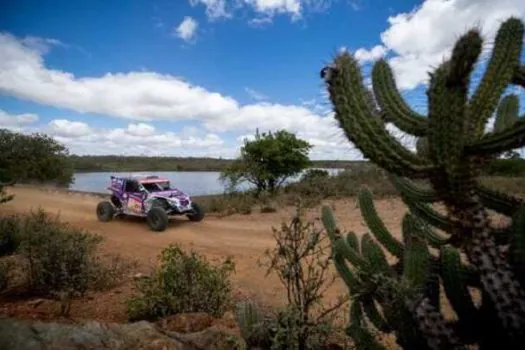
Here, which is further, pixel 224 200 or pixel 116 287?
pixel 224 200

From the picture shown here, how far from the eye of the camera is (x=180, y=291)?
5023 mm

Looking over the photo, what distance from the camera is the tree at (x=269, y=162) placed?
65.7ft

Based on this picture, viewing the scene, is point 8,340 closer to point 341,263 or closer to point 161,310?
point 161,310

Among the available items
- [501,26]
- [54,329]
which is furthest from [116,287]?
[501,26]

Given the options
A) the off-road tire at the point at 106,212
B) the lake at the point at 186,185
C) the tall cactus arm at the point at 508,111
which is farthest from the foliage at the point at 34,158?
the tall cactus arm at the point at 508,111

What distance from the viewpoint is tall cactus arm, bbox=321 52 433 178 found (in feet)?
8.14

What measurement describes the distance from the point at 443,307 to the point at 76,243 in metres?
5.28

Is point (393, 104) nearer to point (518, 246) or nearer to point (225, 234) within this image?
point (518, 246)

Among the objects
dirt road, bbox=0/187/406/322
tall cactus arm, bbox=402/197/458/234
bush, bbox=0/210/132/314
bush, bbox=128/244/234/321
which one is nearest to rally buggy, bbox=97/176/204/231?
dirt road, bbox=0/187/406/322

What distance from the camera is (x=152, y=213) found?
40.0 feet

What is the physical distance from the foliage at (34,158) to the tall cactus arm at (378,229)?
82.8 feet

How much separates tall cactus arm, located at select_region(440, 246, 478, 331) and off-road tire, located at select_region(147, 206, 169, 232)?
1009cm

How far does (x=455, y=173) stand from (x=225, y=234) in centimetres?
977

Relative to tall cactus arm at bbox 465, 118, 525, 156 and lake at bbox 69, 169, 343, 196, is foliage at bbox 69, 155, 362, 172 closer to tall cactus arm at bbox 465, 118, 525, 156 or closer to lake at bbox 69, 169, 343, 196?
lake at bbox 69, 169, 343, 196
